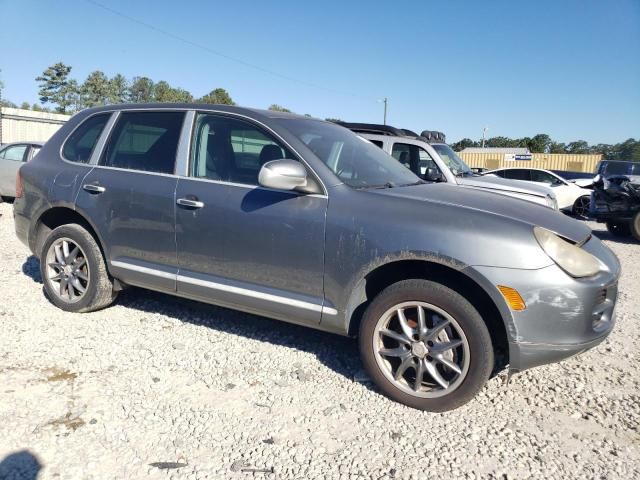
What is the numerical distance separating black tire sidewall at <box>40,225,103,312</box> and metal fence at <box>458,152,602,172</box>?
41.8 meters

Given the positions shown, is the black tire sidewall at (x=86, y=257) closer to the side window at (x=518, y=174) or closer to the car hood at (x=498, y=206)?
the car hood at (x=498, y=206)

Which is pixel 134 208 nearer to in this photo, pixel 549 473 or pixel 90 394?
pixel 90 394

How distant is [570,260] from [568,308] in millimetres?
266

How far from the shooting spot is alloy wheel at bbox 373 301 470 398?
118 inches

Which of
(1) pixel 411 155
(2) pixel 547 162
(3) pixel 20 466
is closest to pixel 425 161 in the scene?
(1) pixel 411 155

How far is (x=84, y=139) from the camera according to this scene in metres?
4.52

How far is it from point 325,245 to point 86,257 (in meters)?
2.24

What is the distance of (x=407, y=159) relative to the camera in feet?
26.1

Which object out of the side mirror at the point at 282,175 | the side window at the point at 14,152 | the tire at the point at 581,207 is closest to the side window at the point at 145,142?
the side mirror at the point at 282,175

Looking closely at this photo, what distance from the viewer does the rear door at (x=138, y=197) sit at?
3889mm

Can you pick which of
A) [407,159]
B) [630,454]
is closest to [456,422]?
[630,454]

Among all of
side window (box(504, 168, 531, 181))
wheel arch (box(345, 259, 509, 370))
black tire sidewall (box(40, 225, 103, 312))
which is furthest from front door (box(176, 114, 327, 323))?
side window (box(504, 168, 531, 181))

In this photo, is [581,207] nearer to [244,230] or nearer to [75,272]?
[244,230]

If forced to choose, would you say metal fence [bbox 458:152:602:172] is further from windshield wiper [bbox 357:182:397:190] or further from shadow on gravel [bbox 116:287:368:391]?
windshield wiper [bbox 357:182:397:190]
